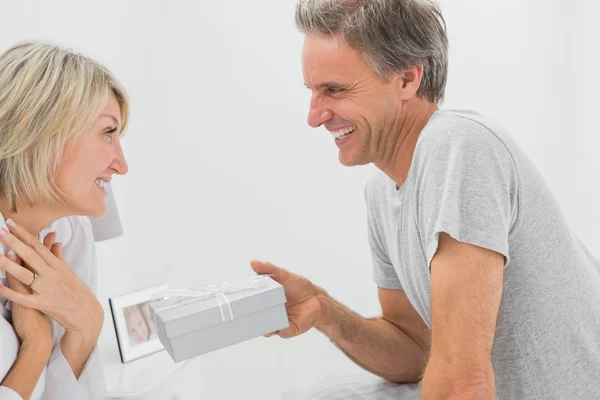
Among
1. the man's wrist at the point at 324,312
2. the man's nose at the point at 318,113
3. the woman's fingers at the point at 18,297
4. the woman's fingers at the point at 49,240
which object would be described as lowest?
the man's wrist at the point at 324,312

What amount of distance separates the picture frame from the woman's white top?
1.11 ft

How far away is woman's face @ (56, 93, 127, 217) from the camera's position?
4.18 feet

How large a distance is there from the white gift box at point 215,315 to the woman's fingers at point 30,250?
247mm

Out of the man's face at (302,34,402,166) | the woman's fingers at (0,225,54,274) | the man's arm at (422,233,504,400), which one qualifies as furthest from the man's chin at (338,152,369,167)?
the woman's fingers at (0,225,54,274)

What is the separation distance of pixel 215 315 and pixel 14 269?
39 centimetres

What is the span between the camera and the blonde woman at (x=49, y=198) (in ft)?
3.94

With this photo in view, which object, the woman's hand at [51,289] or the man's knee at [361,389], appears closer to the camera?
the woman's hand at [51,289]

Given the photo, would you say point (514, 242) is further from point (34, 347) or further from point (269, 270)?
point (34, 347)

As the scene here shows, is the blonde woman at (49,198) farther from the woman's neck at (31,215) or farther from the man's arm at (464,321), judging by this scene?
the man's arm at (464,321)

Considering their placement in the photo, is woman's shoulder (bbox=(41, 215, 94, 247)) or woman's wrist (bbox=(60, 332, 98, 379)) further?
woman's shoulder (bbox=(41, 215, 94, 247))

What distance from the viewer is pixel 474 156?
3.30 ft

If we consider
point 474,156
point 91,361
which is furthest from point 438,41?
point 91,361

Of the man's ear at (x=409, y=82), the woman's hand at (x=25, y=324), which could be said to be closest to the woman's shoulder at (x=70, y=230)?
the woman's hand at (x=25, y=324)

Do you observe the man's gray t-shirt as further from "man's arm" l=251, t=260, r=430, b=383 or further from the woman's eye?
the woman's eye
